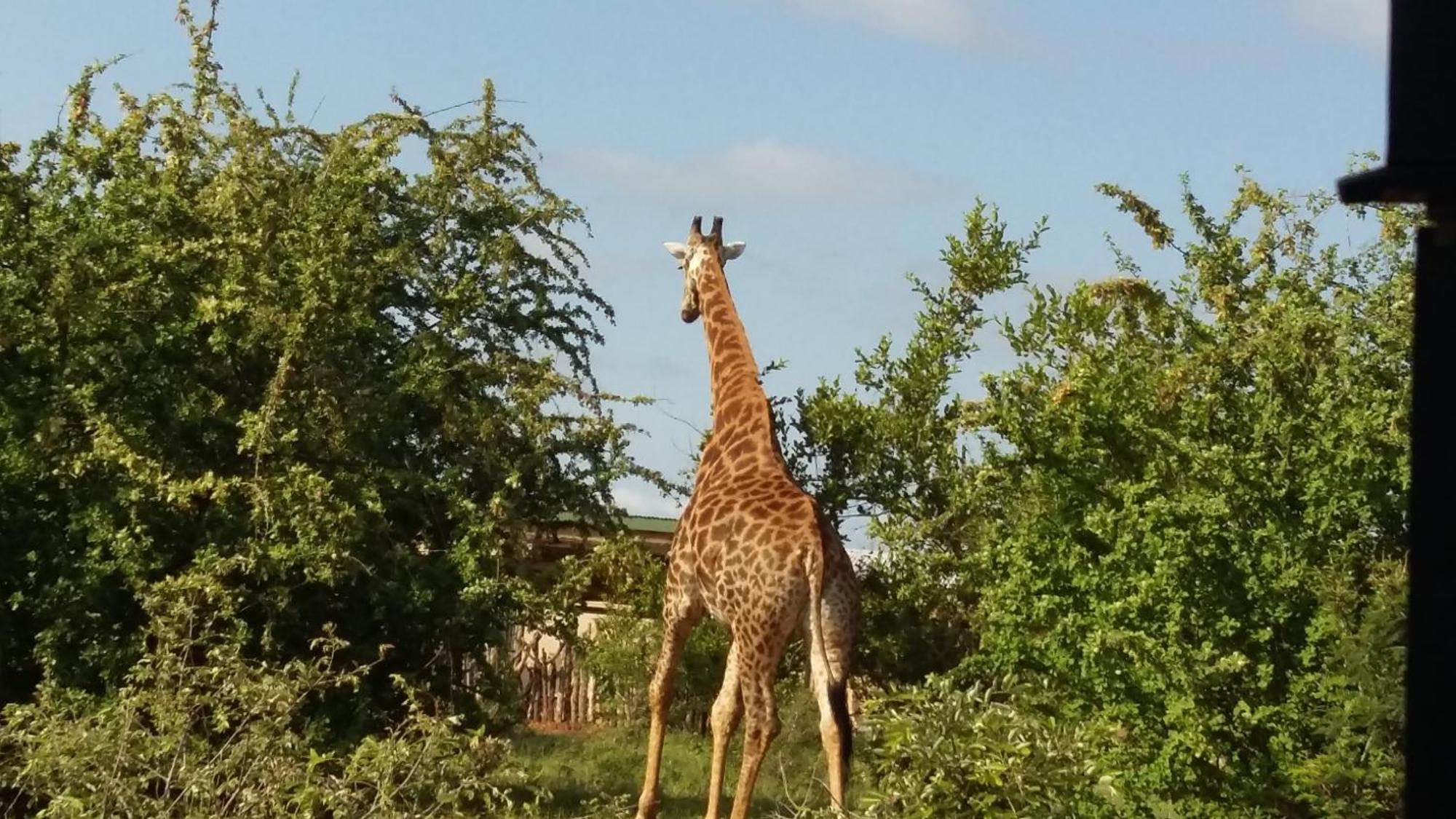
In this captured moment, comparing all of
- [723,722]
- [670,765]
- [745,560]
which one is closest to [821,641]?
[745,560]

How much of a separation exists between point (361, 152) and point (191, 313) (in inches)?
58.1

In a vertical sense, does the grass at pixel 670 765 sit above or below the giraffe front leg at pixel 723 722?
below

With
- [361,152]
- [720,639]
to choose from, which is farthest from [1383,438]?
[361,152]

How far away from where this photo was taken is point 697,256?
11.4 metres

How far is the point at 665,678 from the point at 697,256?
8.67 feet

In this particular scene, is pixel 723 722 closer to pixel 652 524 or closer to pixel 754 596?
pixel 754 596

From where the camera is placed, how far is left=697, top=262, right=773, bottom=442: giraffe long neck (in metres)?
10.6

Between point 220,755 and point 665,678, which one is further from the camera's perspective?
point 665,678

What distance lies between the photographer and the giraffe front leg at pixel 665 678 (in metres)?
9.91

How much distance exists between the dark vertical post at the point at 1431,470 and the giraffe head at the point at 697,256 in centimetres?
906

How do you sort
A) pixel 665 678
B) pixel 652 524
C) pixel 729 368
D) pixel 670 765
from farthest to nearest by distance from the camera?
pixel 652 524 → pixel 670 765 → pixel 729 368 → pixel 665 678

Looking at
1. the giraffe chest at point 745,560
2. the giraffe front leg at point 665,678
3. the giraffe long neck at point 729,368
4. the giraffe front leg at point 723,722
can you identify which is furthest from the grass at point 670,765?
the giraffe long neck at point 729,368

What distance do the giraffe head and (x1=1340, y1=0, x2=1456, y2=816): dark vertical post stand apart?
29.7 ft

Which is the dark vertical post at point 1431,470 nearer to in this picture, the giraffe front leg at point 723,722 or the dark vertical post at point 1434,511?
the dark vertical post at point 1434,511
